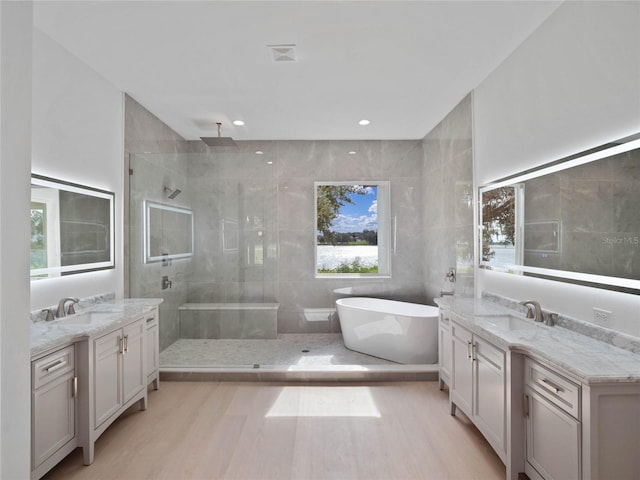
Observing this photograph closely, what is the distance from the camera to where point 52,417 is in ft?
6.38

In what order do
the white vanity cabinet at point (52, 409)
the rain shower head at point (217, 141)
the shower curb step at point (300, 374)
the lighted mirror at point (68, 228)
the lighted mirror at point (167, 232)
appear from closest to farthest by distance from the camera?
the white vanity cabinet at point (52, 409), the lighted mirror at point (68, 228), the shower curb step at point (300, 374), the lighted mirror at point (167, 232), the rain shower head at point (217, 141)

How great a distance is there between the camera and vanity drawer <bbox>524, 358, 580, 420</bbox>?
1500mm

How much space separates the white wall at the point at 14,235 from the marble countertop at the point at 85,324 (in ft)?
4.57

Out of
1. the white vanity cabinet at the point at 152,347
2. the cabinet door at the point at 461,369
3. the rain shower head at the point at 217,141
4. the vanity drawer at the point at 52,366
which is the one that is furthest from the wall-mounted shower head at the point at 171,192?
the cabinet door at the point at 461,369

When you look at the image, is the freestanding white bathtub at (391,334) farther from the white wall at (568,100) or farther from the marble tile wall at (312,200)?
the white wall at (568,100)

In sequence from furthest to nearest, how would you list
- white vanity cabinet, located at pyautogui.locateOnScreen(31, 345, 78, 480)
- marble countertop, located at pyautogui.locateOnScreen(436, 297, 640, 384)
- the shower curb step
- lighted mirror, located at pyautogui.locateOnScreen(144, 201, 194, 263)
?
lighted mirror, located at pyautogui.locateOnScreen(144, 201, 194, 263) → the shower curb step → white vanity cabinet, located at pyautogui.locateOnScreen(31, 345, 78, 480) → marble countertop, located at pyautogui.locateOnScreen(436, 297, 640, 384)

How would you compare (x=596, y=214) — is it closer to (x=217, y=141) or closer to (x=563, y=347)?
(x=563, y=347)

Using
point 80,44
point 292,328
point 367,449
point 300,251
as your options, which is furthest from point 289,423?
point 80,44

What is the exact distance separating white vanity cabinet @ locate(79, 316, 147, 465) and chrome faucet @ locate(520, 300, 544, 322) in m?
2.68

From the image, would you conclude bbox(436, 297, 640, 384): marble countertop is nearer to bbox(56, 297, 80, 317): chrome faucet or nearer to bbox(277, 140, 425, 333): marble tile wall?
bbox(277, 140, 425, 333): marble tile wall

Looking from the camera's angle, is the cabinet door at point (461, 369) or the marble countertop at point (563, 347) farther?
the cabinet door at point (461, 369)

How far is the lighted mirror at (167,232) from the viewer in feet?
12.0

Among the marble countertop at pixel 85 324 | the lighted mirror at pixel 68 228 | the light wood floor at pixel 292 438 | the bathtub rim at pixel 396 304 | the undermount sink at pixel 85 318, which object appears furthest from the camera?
the bathtub rim at pixel 396 304

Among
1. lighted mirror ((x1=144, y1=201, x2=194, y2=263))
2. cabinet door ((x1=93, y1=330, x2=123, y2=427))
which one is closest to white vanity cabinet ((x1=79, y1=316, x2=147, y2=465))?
cabinet door ((x1=93, y1=330, x2=123, y2=427))
